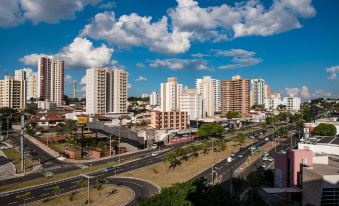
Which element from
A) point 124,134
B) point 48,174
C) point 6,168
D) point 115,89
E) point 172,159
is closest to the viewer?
point 48,174

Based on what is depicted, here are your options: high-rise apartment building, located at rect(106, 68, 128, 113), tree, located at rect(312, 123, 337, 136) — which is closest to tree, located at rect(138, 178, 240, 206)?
tree, located at rect(312, 123, 337, 136)

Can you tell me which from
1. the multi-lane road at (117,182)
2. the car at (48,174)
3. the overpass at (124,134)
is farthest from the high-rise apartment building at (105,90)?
the car at (48,174)

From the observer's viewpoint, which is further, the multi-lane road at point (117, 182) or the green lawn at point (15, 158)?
the green lawn at point (15, 158)

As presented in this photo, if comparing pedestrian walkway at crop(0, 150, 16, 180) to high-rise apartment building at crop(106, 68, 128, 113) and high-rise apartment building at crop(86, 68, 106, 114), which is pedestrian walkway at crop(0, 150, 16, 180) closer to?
high-rise apartment building at crop(86, 68, 106, 114)

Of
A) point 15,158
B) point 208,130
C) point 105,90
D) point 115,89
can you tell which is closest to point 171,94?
point 115,89

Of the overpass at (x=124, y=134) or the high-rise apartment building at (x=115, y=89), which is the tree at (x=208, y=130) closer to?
the overpass at (x=124, y=134)

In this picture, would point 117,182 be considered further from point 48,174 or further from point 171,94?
point 171,94

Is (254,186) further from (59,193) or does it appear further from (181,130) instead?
(181,130)
